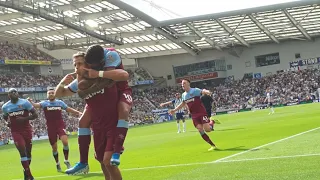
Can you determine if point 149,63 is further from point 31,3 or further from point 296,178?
point 296,178

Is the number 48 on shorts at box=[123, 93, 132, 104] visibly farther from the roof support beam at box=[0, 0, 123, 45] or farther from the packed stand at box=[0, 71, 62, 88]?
the packed stand at box=[0, 71, 62, 88]

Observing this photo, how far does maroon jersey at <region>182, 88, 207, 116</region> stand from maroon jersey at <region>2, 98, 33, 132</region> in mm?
5600

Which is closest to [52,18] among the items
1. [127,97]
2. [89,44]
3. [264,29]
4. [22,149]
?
[89,44]

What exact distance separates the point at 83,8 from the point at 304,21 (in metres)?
28.5

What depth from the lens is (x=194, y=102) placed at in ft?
53.9

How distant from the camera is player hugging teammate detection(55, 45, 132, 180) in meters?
6.82

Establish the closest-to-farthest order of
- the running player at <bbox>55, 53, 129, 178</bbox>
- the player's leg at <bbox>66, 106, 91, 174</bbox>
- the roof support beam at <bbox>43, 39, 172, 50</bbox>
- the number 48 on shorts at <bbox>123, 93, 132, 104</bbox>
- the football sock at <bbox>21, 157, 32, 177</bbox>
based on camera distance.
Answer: the running player at <bbox>55, 53, 129, 178</bbox> → the number 48 on shorts at <bbox>123, 93, 132, 104</bbox> → the player's leg at <bbox>66, 106, 91, 174</bbox> → the football sock at <bbox>21, 157, 32, 177</bbox> → the roof support beam at <bbox>43, 39, 172, 50</bbox>

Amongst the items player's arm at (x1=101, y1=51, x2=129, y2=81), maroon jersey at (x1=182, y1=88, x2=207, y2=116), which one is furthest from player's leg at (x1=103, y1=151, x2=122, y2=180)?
maroon jersey at (x1=182, y1=88, x2=207, y2=116)

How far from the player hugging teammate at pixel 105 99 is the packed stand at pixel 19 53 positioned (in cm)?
5995

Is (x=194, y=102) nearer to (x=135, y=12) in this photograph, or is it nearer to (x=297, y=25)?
(x=135, y=12)

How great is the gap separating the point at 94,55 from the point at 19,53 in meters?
64.4

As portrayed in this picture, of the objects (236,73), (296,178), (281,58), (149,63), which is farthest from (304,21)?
(296,178)

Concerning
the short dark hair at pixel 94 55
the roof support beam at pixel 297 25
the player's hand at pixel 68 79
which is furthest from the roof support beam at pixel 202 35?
the short dark hair at pixel 94 55

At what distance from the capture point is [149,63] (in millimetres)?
88625
